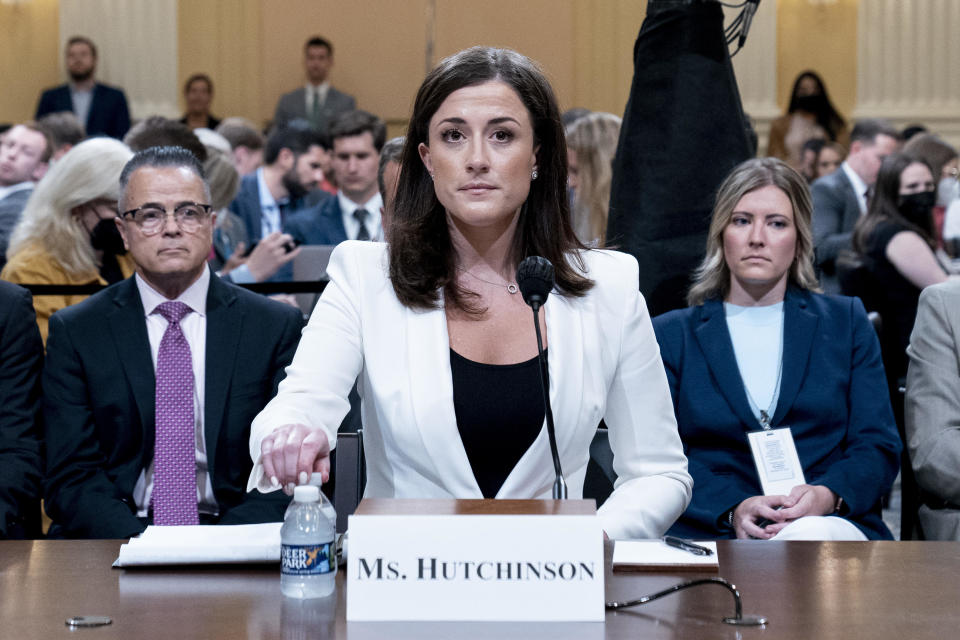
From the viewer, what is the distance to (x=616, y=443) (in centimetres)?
→ 243

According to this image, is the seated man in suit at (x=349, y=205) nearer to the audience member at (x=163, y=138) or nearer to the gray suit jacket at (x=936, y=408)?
the audience member at (x=163, y=138)

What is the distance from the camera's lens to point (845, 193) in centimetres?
663

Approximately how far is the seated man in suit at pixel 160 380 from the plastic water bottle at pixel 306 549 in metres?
1.06

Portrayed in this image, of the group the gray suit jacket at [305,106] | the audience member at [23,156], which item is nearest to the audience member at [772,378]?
the audience member at [23,156]

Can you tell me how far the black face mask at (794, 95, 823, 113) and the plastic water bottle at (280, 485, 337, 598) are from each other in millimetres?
8376

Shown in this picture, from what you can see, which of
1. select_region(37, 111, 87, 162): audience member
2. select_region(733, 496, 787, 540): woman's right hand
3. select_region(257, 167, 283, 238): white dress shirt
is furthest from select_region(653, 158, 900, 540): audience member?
select_region(37, 111, 87, 162): audience member

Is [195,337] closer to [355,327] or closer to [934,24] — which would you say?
[355,327]

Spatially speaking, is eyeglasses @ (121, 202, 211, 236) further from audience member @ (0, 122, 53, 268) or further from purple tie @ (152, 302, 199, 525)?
audience member @ (0, 122, 53, 268)

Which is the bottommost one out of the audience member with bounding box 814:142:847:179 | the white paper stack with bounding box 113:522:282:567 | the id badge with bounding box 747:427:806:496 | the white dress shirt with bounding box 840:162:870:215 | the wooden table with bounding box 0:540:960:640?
the id badge with bounding box 747:427:806:496

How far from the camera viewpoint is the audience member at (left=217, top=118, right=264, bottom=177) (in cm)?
764

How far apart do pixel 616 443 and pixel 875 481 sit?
97cm

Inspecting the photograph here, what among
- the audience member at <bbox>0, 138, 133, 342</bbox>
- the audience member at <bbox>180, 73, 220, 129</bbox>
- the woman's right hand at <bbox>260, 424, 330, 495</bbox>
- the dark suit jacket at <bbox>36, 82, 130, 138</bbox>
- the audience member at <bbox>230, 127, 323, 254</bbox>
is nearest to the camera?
the woman's right hand at <bbox>260, 424, 330, 495</bbox>

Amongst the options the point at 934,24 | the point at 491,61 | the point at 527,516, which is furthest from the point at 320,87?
the point at 527,516

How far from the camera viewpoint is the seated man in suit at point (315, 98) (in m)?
9.90
